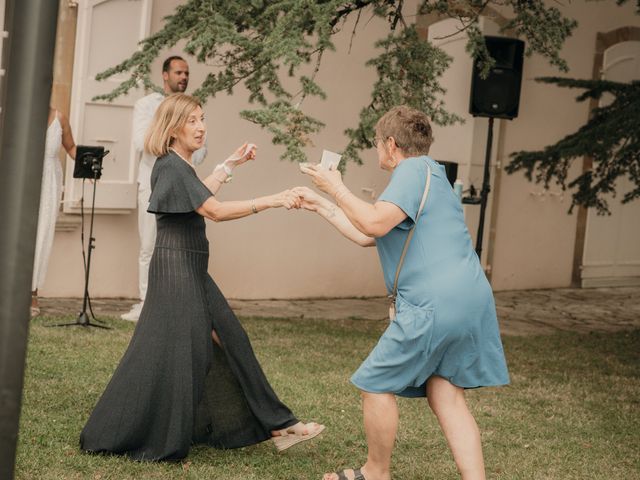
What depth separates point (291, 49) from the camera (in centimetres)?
735

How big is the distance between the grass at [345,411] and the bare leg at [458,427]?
38.2 inches

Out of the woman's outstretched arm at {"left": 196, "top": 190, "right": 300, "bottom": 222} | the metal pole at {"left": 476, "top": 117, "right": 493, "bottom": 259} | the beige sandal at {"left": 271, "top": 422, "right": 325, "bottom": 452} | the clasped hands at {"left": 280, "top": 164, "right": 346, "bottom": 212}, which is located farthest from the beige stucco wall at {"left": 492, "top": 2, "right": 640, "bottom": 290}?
the clasped hands at {"left": 280, "top": 164, "right": 346, "bottom": 212}

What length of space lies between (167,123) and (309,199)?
1.02 m

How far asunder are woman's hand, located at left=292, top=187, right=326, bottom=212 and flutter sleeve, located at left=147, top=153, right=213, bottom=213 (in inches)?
21.6

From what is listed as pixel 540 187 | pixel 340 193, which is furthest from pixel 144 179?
pixel 540 187

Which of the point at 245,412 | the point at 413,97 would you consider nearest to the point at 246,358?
the point at 245,412

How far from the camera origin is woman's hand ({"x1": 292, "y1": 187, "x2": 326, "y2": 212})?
5383 mm

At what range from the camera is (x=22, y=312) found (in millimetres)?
2605

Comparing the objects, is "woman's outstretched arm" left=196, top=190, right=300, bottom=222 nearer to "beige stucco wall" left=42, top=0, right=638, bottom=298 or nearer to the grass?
the grass

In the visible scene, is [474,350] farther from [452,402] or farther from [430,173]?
[430,173]

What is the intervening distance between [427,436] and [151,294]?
6.49 feet

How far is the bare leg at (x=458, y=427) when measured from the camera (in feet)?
16.5

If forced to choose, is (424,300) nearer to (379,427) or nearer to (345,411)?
(379,427)

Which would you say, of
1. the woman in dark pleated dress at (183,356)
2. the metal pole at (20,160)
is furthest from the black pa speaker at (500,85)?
the metal pole at (20,160)
